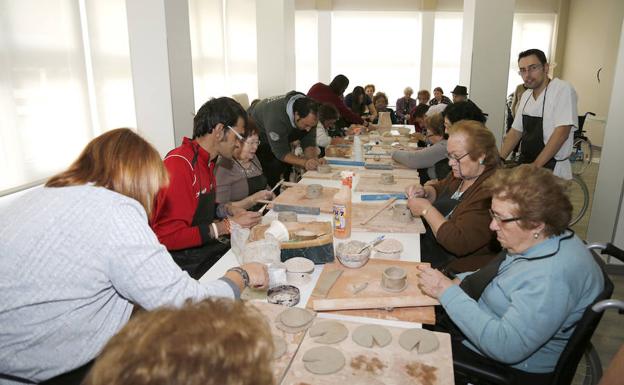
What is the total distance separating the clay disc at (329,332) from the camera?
4.20 ft

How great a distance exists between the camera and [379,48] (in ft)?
37.2

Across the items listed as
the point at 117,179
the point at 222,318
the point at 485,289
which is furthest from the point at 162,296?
the point at 485,289

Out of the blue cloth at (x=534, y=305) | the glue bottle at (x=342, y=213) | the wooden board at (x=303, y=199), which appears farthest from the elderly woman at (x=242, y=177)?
the blue cloth at (x=534, y=305)

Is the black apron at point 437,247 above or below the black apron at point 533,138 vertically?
below

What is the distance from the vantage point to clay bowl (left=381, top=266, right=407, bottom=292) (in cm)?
160

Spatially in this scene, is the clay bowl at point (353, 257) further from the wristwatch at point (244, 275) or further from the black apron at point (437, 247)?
the black apron at point (437, 247)

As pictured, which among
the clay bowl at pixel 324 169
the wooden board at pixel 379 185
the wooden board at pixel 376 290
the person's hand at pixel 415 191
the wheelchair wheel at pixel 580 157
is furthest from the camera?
the wheelchair wheel at pixel 580 157

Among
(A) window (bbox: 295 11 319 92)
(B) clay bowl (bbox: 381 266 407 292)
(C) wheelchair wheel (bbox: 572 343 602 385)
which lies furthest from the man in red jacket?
(A) window (bbox: 295 11 319 92)

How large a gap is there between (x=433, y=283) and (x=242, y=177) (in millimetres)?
1940

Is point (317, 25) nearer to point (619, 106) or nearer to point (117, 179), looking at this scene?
point (619, 106)

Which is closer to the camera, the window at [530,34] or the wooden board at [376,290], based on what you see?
the wooden board at [376,290]

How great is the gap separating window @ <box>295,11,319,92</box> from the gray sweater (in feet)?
32.3

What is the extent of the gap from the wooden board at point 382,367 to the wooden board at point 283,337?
0.01 metres

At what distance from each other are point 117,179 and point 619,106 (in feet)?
12.5
